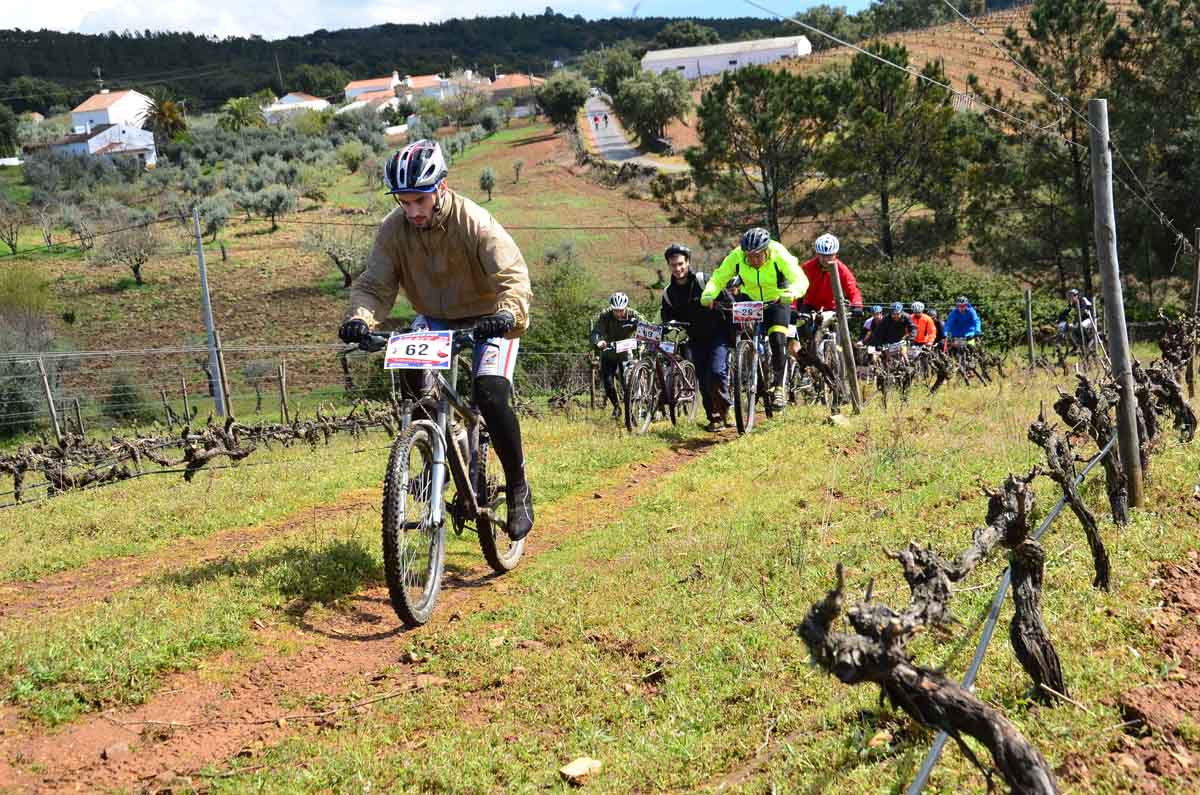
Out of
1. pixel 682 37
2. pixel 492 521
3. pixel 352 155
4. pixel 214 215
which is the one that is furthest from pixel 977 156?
pixel 682 37

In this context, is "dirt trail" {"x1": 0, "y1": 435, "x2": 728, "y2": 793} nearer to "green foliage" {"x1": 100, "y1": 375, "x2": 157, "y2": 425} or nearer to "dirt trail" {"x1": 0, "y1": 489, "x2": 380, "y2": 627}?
"dirt trail" {"x1": 0, "y1": 489, "x2": 380, "y2": 627}

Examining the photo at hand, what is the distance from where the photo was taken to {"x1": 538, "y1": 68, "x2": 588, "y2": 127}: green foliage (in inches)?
3942

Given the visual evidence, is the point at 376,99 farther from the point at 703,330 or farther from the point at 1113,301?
the point at 1113,301

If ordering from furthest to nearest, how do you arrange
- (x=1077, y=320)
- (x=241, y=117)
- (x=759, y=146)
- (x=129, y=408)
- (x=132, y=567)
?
1. (x=241, y=117)
2. (x=759, y=146)
3. (x=129, y=408)
4. (x=1077, y=320)
5. (x=132, y=567)

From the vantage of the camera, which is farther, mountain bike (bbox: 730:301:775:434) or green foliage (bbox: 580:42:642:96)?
green foliage (bbox: 580:42:642:96)

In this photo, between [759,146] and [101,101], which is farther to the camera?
[101,101]

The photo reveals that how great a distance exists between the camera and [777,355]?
11727 millimetres

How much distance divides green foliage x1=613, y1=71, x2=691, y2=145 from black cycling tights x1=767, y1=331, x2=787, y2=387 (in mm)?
78629

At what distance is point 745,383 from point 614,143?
83955 millimetres

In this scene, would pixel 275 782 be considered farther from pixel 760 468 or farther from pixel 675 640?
pixel 760 468

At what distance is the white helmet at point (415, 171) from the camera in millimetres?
5656

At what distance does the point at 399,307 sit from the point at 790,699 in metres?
52.6

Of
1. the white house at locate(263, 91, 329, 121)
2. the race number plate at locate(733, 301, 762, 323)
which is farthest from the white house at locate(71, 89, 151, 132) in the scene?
the race number plate at locate(733, 301, 762, 323)

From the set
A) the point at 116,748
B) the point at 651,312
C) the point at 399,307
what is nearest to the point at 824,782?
the point at 116,748
